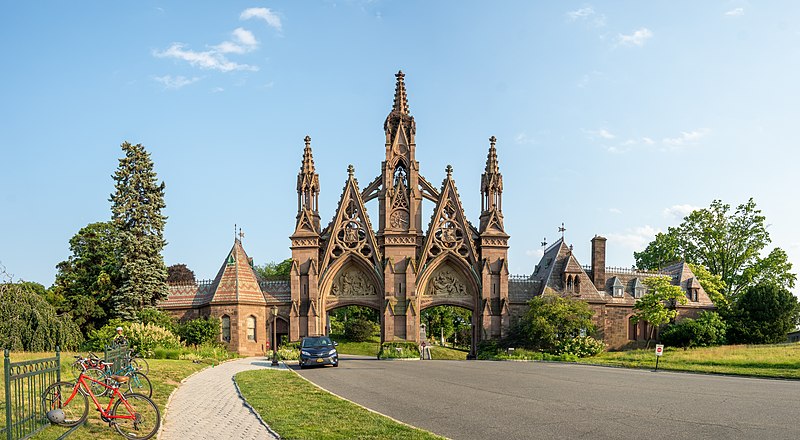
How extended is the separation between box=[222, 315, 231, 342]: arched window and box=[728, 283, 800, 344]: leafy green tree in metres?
36.8

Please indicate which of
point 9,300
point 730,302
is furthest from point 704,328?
point 9,300

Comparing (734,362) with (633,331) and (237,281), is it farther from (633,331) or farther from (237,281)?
(237,281)

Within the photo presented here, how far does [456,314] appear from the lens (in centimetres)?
7994

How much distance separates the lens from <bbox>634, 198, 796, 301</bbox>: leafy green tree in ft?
224

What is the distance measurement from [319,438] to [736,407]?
1014 cm

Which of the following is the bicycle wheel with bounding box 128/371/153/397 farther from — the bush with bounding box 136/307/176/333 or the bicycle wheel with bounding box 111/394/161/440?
the bush with bounding box 136/307/176/333

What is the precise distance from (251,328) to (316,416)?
37246 mm

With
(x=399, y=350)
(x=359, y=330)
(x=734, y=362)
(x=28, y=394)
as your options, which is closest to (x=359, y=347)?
(x=359, y=330)

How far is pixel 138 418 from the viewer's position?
12336 millimetres

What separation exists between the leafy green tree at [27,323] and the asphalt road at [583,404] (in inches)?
554

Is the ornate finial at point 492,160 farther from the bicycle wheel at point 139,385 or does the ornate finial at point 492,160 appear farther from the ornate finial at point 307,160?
the bicycle wheel at point 139,385

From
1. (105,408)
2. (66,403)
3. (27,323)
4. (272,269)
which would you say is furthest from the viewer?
(272,269)

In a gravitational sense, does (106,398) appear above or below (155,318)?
above

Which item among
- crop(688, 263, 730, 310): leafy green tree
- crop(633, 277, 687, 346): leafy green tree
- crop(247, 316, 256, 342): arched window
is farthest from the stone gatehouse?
crop(688, 263, 730, 310): leafy green tree
